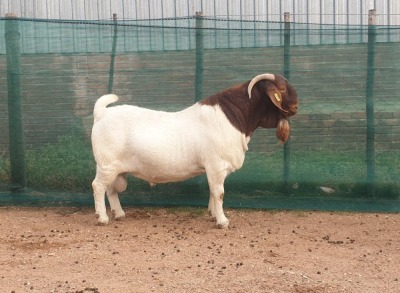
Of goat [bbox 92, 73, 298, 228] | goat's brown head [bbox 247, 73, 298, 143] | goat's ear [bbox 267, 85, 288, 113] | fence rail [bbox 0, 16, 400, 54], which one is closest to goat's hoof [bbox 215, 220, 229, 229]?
goat [bbox 92, 73, 298, 228]

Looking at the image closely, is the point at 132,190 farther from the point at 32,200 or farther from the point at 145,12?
the point at 145,12

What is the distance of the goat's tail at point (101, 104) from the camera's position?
8344 mm

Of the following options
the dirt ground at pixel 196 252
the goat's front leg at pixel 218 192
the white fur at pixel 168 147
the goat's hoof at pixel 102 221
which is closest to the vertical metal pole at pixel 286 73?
the dirt ground at pixel 196 252

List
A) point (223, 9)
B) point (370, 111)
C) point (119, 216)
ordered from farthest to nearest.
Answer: point (223, 9)
point (370, 111)
point (119, 216)

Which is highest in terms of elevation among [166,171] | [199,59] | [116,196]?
[199,59]

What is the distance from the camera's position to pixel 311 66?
8.90 meters

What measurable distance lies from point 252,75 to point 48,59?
7.94 feet

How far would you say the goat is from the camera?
7.99 meters

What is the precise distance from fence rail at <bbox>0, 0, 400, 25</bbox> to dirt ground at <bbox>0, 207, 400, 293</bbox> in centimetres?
373

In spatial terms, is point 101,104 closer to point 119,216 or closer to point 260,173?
point 119,216

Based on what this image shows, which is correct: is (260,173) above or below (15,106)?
below

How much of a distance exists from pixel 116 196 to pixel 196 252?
1.76 meters

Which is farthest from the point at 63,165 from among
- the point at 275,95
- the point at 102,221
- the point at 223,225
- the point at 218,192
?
the point at 275,95

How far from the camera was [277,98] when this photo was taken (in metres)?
7.96
